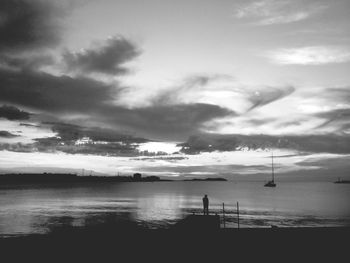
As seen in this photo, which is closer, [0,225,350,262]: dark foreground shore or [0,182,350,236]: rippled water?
[0,225,350,262]: dark foreground shore

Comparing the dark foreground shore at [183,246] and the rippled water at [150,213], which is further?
the rippled water at [150,213]

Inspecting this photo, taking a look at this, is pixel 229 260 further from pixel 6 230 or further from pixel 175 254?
pixel 6 230

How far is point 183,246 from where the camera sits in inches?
679

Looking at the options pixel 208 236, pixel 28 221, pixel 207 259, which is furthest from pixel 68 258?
pixel 28 221

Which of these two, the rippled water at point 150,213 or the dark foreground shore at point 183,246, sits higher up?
the dark foreground shore at point 183,246

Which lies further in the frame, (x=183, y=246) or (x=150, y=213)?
(x=150, y=213)

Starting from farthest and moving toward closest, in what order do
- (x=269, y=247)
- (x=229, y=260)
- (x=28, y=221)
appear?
1. (x=28, y=221)
2. (x=269, y=247)
3. (x=229, y=260)

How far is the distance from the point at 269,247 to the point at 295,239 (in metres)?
3.03

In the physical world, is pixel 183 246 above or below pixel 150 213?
above

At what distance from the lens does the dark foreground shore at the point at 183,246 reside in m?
15.1

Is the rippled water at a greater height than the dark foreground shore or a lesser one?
lesser

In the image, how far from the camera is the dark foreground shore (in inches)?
595

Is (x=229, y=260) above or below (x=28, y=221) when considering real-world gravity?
above

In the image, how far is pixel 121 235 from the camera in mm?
20281
